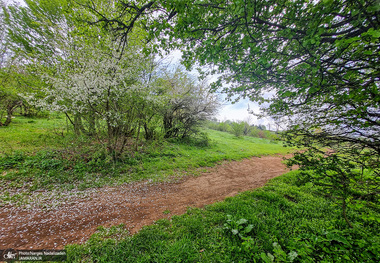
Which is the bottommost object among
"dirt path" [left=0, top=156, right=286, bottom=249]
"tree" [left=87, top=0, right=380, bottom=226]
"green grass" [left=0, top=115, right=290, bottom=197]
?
"dirt path" [left=0, top=156, right=286, bottom=249]

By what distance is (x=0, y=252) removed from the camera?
263cm

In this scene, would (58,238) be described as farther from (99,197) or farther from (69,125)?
(69,125)

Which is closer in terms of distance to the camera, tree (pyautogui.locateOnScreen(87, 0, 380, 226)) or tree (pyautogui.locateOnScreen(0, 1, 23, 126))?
tree (pyautogui.locateOnScreen(87, 0, 380, 226))

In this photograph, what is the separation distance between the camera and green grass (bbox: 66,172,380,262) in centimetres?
223

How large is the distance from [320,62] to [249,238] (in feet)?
11.6

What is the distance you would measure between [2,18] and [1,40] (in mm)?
1653

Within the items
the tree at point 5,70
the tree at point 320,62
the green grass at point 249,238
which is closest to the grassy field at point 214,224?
the green grass at point 249,238

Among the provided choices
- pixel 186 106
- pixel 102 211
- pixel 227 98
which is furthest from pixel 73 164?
pixel 186 106

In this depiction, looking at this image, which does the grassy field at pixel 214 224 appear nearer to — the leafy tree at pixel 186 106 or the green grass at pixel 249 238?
the green grass at pixel 249 238

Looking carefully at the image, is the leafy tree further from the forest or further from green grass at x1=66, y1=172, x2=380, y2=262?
green grass at x1=66, y1=172, x2=380, y2=262

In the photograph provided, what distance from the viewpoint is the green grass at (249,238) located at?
2227 millimetres

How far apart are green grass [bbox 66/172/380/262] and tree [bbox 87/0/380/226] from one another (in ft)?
2.77

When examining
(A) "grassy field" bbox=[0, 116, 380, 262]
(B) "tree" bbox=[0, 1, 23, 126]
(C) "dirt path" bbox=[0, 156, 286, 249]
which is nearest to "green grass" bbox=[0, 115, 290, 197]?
(A) "grassy field" bbox=[0, 116, 380, 262]

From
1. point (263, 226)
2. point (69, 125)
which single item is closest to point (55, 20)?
point (69, 125)
